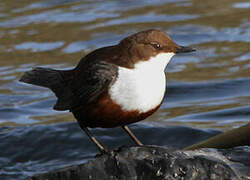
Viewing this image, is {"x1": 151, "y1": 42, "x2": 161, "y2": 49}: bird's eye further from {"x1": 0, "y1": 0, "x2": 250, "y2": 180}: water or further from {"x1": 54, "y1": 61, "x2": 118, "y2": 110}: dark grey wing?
{"x1": 0, "y1": 0, "x2": 250, "y2": 180}: water

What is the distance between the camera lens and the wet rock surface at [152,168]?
168 inches

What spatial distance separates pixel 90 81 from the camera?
4680 mm

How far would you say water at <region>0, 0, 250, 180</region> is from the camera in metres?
7.04

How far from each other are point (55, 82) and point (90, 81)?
610 millimetres

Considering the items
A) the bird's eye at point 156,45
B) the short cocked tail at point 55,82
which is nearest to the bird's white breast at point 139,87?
the bird's eye at point 156,45

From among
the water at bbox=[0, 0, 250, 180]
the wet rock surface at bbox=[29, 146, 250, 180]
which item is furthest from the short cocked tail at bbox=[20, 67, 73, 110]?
the water at bbox=[0, 0, 250, 180]

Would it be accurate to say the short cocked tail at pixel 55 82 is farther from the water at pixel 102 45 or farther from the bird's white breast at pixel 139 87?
the water at pixel 102 45

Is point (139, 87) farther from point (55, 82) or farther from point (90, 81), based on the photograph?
point (55, 82)

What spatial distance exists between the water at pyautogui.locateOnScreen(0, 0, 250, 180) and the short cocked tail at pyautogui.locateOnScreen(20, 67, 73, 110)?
1363 millimetres

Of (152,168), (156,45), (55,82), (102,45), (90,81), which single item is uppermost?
(156,45)

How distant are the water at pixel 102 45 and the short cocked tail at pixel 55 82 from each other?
136 cm

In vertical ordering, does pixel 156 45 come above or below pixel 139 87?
above

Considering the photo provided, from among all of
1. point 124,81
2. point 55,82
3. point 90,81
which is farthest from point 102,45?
point 124,81

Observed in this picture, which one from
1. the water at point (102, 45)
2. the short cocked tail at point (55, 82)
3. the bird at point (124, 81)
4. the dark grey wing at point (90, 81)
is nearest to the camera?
the bird at point (124, 81)
